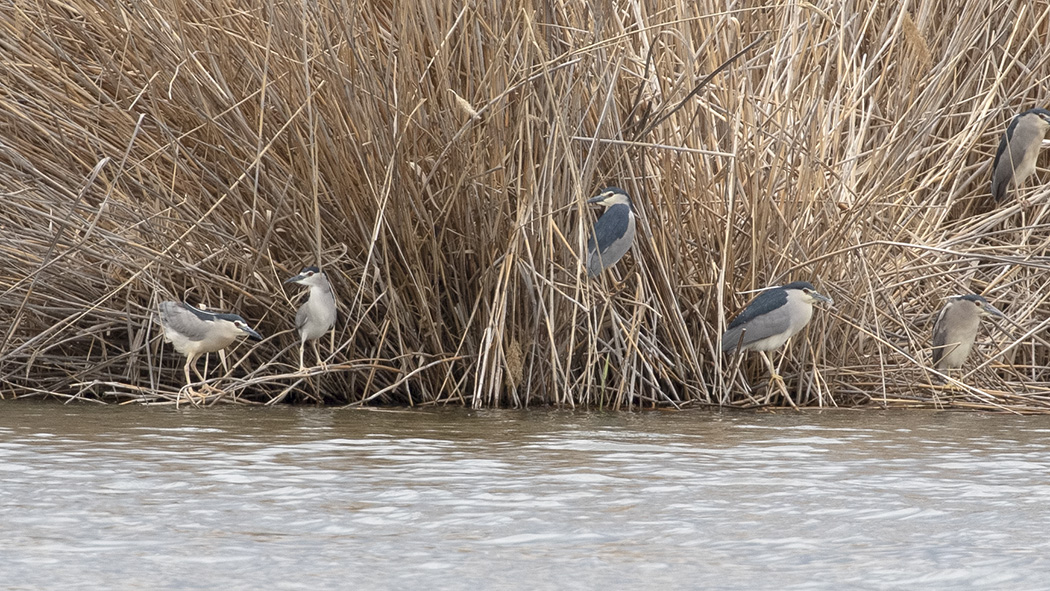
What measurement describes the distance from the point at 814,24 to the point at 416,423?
2.50 metres

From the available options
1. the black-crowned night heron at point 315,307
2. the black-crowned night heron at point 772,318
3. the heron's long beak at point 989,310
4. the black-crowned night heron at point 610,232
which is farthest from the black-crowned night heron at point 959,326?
the black-crowned night heron at point 315,307

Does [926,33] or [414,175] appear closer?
[414,175]

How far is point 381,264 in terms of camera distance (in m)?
5.48

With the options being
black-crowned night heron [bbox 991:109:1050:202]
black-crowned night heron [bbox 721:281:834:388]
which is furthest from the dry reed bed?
black-crowned night heron [bbox 991:109:1050:202]

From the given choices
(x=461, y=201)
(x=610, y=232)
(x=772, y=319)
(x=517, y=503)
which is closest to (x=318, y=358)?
(x=461, y=201)

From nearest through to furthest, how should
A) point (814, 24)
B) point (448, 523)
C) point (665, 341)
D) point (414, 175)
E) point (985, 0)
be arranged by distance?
point (448, 523) → point (414, 175) → point (665, 341) → point (814, 24) → point (985, 0)

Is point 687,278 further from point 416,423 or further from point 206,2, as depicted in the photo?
point 206,2

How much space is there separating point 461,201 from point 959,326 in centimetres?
198

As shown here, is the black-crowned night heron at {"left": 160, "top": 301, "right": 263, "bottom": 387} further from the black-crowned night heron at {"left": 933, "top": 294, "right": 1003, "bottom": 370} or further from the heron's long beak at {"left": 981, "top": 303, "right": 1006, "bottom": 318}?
the heron's long beak at {"left": 981, "top": 303, "right": 1006, "bottom": 318}

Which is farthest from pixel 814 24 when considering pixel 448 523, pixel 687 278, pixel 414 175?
pixel 448 523

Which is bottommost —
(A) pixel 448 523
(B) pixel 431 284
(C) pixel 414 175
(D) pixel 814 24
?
(A) pixel 448 523

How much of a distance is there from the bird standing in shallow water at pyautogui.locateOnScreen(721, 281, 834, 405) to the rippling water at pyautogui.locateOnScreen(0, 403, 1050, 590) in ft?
1.27

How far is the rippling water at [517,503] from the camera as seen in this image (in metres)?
2.64

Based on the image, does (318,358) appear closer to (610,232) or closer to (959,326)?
(610,232)
